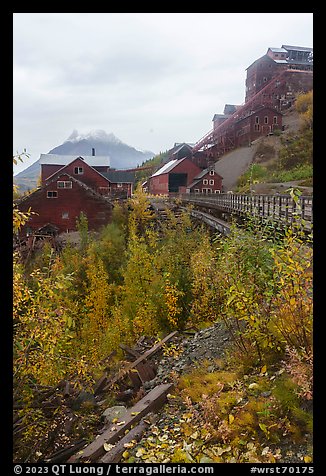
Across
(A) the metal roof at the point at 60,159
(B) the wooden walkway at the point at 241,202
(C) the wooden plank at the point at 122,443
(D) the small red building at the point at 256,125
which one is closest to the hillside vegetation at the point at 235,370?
(C) the wooden plank at the point at 122,443

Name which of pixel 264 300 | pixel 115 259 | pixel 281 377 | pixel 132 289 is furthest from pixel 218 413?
pixel 115 259

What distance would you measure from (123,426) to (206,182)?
22.6 meters

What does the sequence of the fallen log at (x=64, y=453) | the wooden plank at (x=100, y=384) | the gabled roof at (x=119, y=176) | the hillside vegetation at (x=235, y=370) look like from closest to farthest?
1. the hillside vegetation at (x=235, y=370)
2. the fallen log at (x=64, y=453)
3. the wooden plank at (x=100, y=384)
4. the gabled roof at (x=119, y=176)

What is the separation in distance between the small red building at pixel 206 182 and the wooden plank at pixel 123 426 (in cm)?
2041

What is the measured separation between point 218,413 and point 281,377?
107cm

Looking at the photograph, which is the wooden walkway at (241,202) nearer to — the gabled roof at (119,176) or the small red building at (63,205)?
the gabled roof at (119,176)

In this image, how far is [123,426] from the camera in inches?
192

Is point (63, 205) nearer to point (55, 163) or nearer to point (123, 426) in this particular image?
point (55, 163)

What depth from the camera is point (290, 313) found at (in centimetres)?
469

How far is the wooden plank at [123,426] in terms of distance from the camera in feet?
15.0

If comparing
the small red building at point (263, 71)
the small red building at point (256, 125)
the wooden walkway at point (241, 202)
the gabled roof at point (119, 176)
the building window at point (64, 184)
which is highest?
the small red building at point (263, 71)

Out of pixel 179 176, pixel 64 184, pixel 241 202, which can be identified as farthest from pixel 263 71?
pixel 64 184

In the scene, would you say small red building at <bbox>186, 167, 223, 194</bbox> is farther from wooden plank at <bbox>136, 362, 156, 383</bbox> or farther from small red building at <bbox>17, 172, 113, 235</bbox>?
wooden plank at <bbox>136, 362, 156, 383</bbox>
